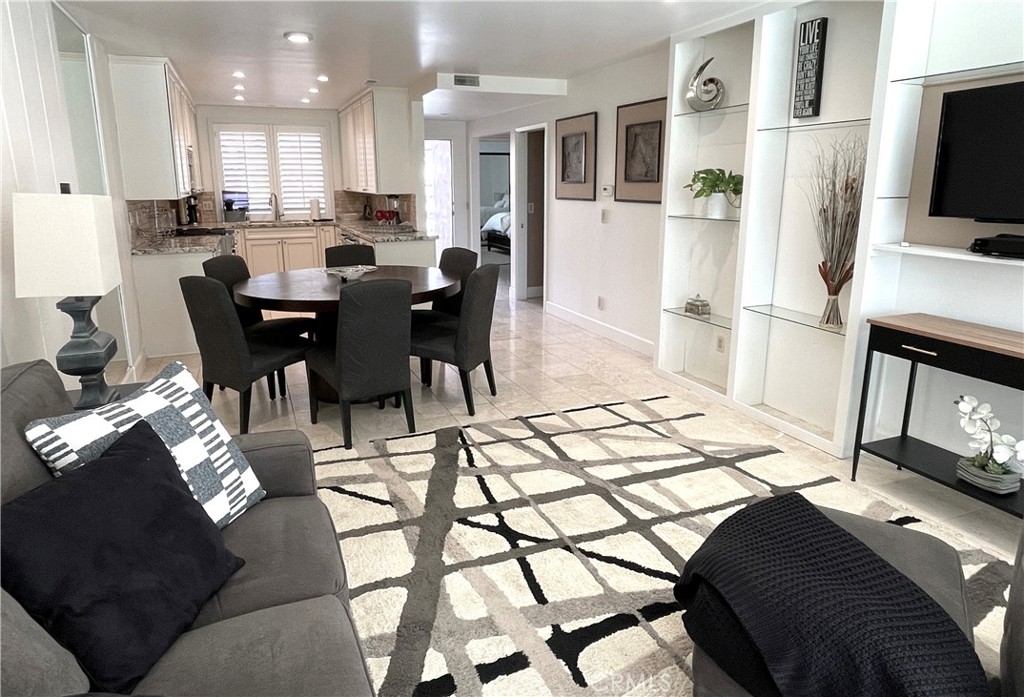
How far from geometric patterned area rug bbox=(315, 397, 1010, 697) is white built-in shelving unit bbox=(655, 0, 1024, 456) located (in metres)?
0.57

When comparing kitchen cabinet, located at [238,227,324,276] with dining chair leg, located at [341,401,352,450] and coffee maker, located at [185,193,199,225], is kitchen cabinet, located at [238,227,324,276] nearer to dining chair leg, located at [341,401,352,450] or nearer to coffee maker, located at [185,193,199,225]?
coffee maker, located at [185,193,199,225]

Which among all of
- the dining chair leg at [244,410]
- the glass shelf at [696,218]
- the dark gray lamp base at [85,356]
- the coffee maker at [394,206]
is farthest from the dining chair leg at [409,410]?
the coffee maker at [394,206]

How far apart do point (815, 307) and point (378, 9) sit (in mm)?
2989

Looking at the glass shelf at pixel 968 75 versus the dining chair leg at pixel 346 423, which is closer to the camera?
the glass shelf at pixel 968 75

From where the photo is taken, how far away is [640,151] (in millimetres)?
5129

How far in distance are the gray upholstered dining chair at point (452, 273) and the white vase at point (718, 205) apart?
62.6 inches

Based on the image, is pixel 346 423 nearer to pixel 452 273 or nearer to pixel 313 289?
pixel 313 289

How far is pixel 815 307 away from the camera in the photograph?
3811 millimetres

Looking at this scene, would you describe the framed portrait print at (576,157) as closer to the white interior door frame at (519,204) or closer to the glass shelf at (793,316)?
the white interior door frame at (519,204)

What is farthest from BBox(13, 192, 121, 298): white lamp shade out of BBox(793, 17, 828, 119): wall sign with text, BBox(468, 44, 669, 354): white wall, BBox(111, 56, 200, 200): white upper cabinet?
BBox(468, 44, 669, 354): white wall

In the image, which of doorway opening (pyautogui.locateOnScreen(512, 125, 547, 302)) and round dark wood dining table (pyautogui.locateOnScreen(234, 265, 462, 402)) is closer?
round dark wood dining table (pyautogui.locateOnScreen(234, 265, 462, 402))

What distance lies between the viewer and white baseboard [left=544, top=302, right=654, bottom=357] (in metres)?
5.44

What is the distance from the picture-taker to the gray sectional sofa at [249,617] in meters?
1.15

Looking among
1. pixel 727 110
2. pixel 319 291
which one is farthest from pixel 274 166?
pixel 727 110
